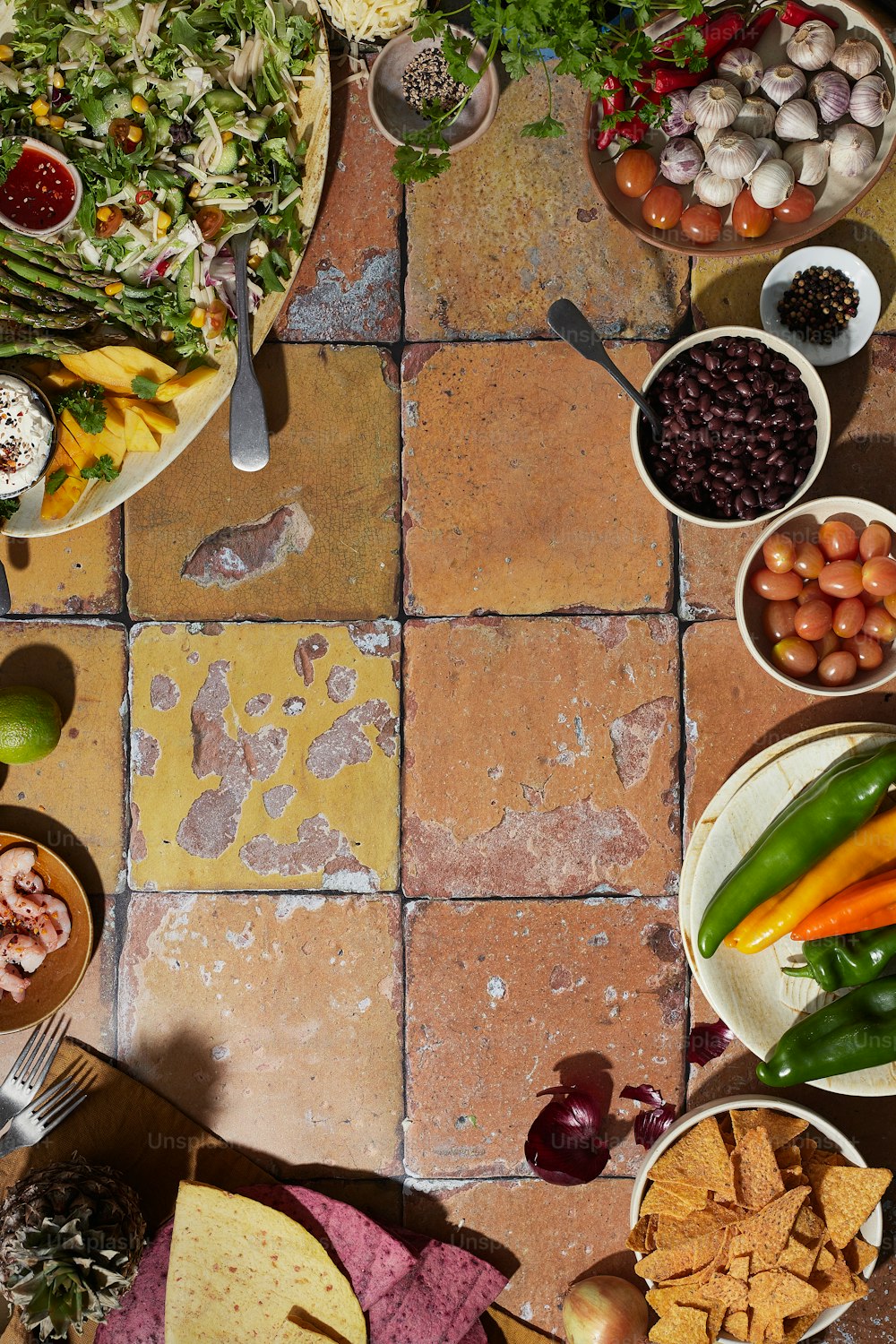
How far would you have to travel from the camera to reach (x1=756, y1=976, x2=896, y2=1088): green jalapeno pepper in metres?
2.19

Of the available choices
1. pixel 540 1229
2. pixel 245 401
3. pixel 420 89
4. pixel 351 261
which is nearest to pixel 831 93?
pixel 420 89

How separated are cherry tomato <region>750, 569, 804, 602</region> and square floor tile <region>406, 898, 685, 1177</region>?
829mm

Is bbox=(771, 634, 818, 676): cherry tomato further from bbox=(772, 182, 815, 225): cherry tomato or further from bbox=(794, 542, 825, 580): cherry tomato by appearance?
bbox=(772, 182, 815, 225): cherry tomato

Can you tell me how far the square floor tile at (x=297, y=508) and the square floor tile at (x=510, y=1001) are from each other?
2.88ft

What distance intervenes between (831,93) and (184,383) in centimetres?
168

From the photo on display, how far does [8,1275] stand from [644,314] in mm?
Answer: 2767

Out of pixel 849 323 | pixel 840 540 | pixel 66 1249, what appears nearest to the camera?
pixel 66 1249

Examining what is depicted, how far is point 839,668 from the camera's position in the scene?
2.25 meters

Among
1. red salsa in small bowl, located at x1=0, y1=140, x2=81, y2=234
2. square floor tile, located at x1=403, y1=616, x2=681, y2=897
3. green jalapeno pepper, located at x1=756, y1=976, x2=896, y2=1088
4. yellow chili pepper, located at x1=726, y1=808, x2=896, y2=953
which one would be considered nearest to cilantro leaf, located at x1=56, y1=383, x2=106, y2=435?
red salsa in small bowl, located at x1=0, y1=140, x2=81, y2=234

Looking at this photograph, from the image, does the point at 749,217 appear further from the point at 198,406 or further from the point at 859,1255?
the point at 859,1255

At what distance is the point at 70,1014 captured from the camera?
2.47 meters

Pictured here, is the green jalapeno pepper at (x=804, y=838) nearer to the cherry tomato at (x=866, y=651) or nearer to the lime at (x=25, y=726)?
the cherry tomato at (x=866, y=651)

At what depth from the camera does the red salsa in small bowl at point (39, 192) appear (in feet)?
7.13

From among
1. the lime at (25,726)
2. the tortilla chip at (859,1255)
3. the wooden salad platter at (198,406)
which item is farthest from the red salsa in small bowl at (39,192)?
the tortilla chip at (859,1255)
